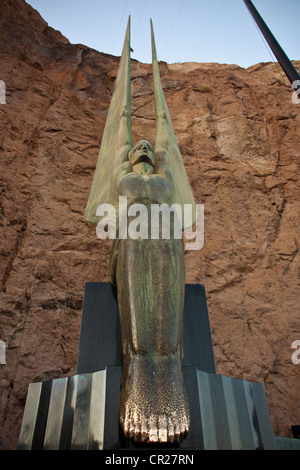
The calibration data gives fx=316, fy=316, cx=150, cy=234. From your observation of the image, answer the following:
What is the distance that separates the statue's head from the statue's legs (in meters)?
0.56

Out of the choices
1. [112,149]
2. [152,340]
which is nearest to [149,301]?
[152,340]

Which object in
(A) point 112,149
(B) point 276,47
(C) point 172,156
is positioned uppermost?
(B) point 276,47


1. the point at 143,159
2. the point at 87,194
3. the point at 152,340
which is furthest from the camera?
the point at 87,194

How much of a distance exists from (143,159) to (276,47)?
2195 millimetres

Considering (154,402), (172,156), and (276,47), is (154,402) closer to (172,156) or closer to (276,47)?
(172,156)

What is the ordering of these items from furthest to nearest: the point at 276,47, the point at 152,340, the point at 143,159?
the point at 276,47
the point at 143,159
the point at 152,340

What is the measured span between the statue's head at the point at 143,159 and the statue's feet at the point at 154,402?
1.14 meters

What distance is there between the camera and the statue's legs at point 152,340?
112cm

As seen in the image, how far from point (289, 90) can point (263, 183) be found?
2444 mm

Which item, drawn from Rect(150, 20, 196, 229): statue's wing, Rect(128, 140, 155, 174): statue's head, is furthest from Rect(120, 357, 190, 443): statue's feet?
Rect(128, 140, 155, 174): statue's head

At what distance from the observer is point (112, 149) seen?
241 cm

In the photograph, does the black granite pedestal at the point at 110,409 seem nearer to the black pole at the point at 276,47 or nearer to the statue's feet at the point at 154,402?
the statue's feet at the point at 154,402

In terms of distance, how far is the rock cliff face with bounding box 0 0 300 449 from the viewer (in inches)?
105
